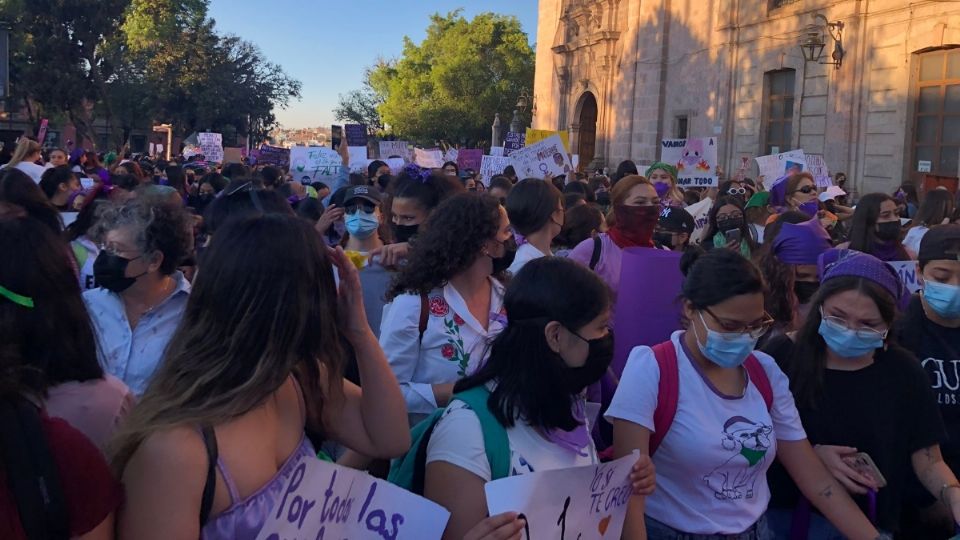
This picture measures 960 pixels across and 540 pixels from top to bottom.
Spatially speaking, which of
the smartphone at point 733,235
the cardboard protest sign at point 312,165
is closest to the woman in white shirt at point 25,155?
the cardboard protest sign at point 312,165

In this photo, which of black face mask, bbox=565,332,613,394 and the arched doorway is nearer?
black face mask, bbox=565,332,613,394

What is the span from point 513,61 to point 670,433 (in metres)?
48.1

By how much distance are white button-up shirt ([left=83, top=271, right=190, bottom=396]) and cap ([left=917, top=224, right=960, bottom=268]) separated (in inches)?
129

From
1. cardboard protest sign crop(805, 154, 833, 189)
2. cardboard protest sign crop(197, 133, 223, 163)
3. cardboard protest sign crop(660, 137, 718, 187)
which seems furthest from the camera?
cardboard protest sign crop(197, 133, 223, 163)

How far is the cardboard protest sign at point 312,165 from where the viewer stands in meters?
13.0

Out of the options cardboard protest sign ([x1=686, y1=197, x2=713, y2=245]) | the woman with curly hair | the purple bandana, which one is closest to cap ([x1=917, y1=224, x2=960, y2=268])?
the purple bandana

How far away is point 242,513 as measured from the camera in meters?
1.88

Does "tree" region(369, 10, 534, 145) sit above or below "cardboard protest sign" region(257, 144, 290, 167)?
above

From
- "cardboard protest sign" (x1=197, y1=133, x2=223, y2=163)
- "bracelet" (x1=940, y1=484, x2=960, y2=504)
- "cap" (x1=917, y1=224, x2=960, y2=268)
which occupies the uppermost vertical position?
"cardboard protest sign" (x1=197, y1=133, x2=223, y2=163)

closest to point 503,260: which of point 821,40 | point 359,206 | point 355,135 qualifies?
point 359,206

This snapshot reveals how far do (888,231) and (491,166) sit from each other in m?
8.38

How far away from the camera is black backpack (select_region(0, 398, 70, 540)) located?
62.7 inches

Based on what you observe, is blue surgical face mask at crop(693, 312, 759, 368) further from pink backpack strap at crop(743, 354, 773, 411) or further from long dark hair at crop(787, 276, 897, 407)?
long dark hair at crop(787, 276, 897, 407)

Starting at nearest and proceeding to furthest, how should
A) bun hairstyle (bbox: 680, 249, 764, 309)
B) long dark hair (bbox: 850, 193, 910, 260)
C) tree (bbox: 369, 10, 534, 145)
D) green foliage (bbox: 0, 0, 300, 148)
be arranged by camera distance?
bun hairstyle (bbox: 680, 249, 764, 309) < long dark hair (bbox: 850, 193, 910, 260) < green foliage (bbox: 0, 0, 300, 148) < tree (bbox: 369, 10, 534, 145)
